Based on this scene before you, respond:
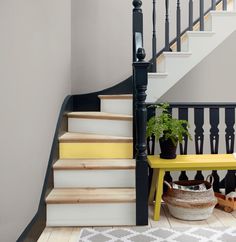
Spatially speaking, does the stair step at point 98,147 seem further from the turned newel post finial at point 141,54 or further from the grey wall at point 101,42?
the grey wall at point 101,42

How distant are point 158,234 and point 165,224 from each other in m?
0.23

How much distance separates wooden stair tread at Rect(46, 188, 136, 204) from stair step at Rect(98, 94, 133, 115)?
1088mm

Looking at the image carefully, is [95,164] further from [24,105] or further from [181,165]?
[24,105]

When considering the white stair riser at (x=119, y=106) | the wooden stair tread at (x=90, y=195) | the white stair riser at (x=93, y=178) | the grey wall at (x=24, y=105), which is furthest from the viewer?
the white stair riser at (x=119, y=106)

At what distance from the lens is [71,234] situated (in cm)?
248

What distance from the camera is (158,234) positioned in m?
2.48


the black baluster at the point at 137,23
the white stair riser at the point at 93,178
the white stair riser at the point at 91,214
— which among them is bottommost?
the white stair riser at the point at 91,214

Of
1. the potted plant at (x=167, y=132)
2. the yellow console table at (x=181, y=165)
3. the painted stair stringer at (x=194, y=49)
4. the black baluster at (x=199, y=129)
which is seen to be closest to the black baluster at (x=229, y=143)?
the black baluster at (x=199, y=129)

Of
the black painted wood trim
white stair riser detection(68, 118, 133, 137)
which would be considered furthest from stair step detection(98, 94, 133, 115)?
the black painted wood trim

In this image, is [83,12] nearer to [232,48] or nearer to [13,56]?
[232,48]

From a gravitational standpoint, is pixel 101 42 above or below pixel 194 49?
above

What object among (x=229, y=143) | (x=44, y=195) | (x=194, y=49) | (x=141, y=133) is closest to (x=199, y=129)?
(x=229, y=143)

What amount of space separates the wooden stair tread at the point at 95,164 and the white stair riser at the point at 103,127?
0.38 meters

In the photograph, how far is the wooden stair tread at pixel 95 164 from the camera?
2.82 meters
